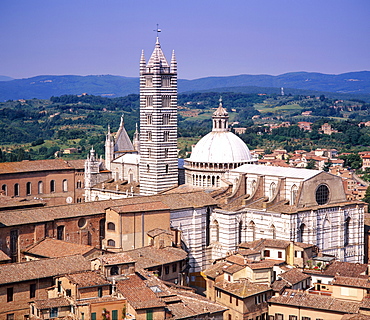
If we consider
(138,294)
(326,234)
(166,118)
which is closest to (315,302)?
Result: (138,294)

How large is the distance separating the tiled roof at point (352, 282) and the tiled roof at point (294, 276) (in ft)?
6.38

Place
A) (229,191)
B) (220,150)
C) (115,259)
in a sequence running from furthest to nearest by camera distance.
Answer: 1. (220,150)
2. (229,191)
3. (115,259)

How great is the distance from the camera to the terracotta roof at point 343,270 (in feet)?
127

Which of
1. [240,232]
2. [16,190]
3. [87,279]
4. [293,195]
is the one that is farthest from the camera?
[16,190]

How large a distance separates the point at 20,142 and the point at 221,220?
8214cm

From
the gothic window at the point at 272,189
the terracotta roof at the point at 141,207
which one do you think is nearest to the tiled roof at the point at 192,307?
the terracotta roof at the point at 141,207

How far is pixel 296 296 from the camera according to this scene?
1401 inches

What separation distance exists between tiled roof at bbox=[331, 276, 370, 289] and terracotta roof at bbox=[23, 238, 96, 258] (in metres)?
11.8

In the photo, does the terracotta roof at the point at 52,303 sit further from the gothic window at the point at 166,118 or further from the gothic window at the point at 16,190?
the gothic window at the point at 16,190

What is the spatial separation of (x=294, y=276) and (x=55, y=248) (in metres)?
11.7

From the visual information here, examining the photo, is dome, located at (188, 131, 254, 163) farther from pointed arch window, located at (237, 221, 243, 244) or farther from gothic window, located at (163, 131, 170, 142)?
pointed arch window, located at (237, 221, 243, 244)

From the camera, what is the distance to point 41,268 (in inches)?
1379

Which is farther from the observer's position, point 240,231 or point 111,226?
point 240,231

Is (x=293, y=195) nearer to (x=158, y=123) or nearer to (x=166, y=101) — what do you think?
(x=158, y=123)
